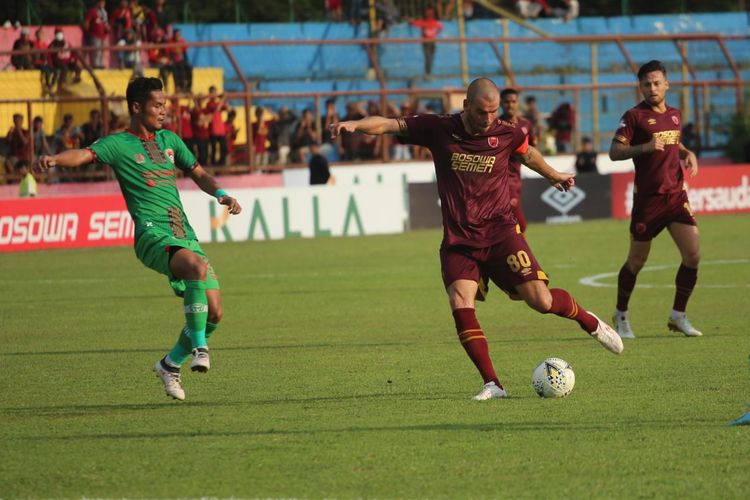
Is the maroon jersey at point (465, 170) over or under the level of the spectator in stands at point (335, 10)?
under

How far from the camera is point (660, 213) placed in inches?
489

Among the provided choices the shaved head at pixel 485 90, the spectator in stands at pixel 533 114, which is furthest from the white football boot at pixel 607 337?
the spectator in stands at pixel 533 114

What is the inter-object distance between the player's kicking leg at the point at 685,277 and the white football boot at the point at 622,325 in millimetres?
404

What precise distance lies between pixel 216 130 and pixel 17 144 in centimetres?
430

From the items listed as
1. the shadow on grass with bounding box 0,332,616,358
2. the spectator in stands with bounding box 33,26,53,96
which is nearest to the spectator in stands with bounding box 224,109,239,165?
the spectator in stands with bounding box 33,26,53,96

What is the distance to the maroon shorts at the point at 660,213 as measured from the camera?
40.7 ft

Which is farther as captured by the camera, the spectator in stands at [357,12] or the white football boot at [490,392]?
the spectator in stands at [357,12]

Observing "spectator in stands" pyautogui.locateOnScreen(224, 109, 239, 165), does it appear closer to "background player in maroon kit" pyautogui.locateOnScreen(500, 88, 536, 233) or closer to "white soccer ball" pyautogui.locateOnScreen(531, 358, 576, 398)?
"background player in maroon kit" pyautogui.locateOnScreen(500, 88, 536, 233)

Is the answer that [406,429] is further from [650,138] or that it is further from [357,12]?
[357,12]

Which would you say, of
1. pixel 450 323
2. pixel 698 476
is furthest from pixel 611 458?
pixel 450 323

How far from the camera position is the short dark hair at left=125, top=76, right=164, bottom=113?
9305 mm

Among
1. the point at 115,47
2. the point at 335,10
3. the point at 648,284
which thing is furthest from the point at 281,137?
the point at 648,284

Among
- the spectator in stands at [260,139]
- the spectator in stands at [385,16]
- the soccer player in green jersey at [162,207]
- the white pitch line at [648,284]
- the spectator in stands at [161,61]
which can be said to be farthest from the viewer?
the spectator in stands at [385,16]

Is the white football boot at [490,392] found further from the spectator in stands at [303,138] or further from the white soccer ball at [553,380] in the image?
the spectator in stands at [303,138]
